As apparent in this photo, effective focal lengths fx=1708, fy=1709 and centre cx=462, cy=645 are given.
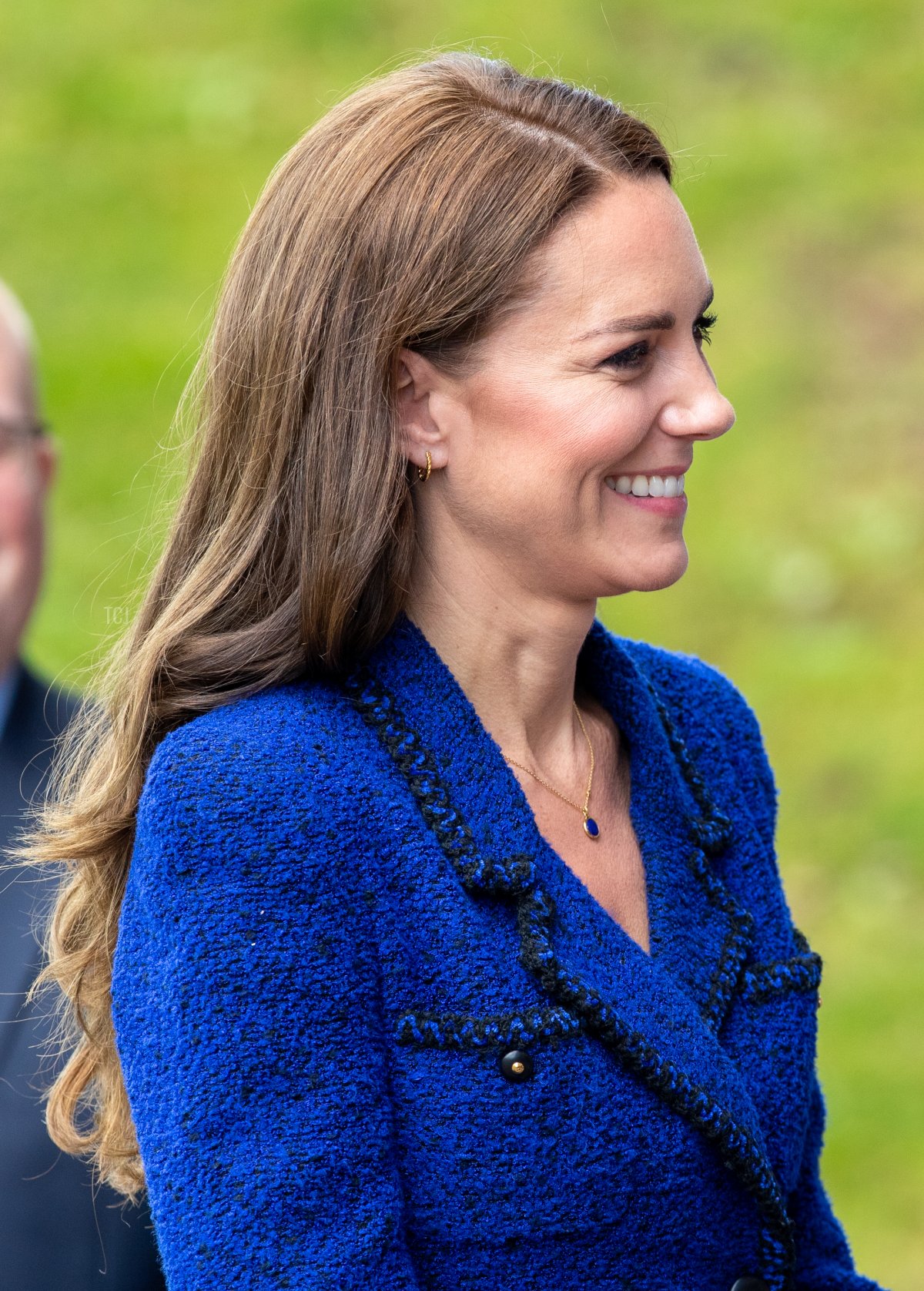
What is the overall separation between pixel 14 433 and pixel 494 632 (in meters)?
1.32

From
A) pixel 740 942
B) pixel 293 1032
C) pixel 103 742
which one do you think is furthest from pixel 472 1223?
pixel 103 742

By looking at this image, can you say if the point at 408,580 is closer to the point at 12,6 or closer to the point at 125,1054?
the point at 125,1054

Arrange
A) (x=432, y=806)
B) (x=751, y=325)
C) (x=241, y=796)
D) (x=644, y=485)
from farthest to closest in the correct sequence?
1. (x=751, y=325)
2. (x=644, y=485)
3. (x=432, y=806)
4. (x=241, y=796)

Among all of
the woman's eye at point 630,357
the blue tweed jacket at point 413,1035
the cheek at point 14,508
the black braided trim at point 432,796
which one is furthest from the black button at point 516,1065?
the cheek at point 14,508

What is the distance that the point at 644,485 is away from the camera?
1.71 meters

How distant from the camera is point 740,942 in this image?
5.84 ft

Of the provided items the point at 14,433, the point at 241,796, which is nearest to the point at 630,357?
the point at 241,796

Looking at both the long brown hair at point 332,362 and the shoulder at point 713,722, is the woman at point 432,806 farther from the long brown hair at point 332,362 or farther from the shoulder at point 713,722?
the shoulder at point 713,722

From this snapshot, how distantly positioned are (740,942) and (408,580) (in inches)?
20.1

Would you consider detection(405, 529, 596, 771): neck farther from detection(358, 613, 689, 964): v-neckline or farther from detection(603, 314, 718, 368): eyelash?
detection(603, 314, 718, 368): eyelash

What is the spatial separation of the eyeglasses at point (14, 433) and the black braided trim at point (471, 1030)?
1573 millimetres

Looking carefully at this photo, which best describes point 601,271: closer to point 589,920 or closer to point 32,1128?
point 589,920

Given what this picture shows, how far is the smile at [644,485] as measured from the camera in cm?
170

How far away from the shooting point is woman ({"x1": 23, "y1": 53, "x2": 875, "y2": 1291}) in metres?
1.46
